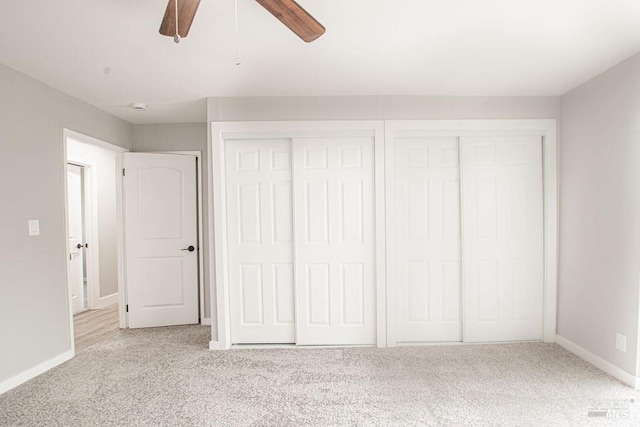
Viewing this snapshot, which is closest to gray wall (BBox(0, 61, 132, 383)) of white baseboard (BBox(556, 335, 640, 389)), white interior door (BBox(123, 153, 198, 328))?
white interior door (BBox(123, 153, 198, 328))

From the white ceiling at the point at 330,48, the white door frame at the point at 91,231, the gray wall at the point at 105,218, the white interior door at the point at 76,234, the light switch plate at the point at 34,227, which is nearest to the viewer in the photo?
the white ceiling at the point at 330,48

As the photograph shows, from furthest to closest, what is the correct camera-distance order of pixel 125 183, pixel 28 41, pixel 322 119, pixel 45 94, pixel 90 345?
pixel 125 183 → pixel 90 345 → pixel 322 119 → pixel 45 94 → pixel 28 41

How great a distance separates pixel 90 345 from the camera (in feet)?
11.1

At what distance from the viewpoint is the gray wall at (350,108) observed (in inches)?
123

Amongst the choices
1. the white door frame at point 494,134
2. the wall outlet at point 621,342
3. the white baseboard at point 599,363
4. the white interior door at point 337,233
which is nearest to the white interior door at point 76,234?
the white interior door at point 337,233

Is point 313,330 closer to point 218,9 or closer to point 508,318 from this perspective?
point 508,318

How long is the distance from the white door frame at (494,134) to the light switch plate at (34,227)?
9.42ft

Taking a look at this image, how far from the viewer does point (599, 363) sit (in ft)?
8.87

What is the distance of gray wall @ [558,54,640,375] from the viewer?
2.44 meters

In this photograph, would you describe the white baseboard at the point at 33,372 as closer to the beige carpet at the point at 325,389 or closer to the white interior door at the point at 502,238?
the beige carpet at the point at 325,389

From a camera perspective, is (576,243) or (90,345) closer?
(576,243)

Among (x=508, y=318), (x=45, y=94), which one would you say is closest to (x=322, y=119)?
(x=45, y=94)

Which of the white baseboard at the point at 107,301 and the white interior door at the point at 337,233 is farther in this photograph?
the white baseboard at the point at 107,301

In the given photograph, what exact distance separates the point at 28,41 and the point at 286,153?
1924 mm
